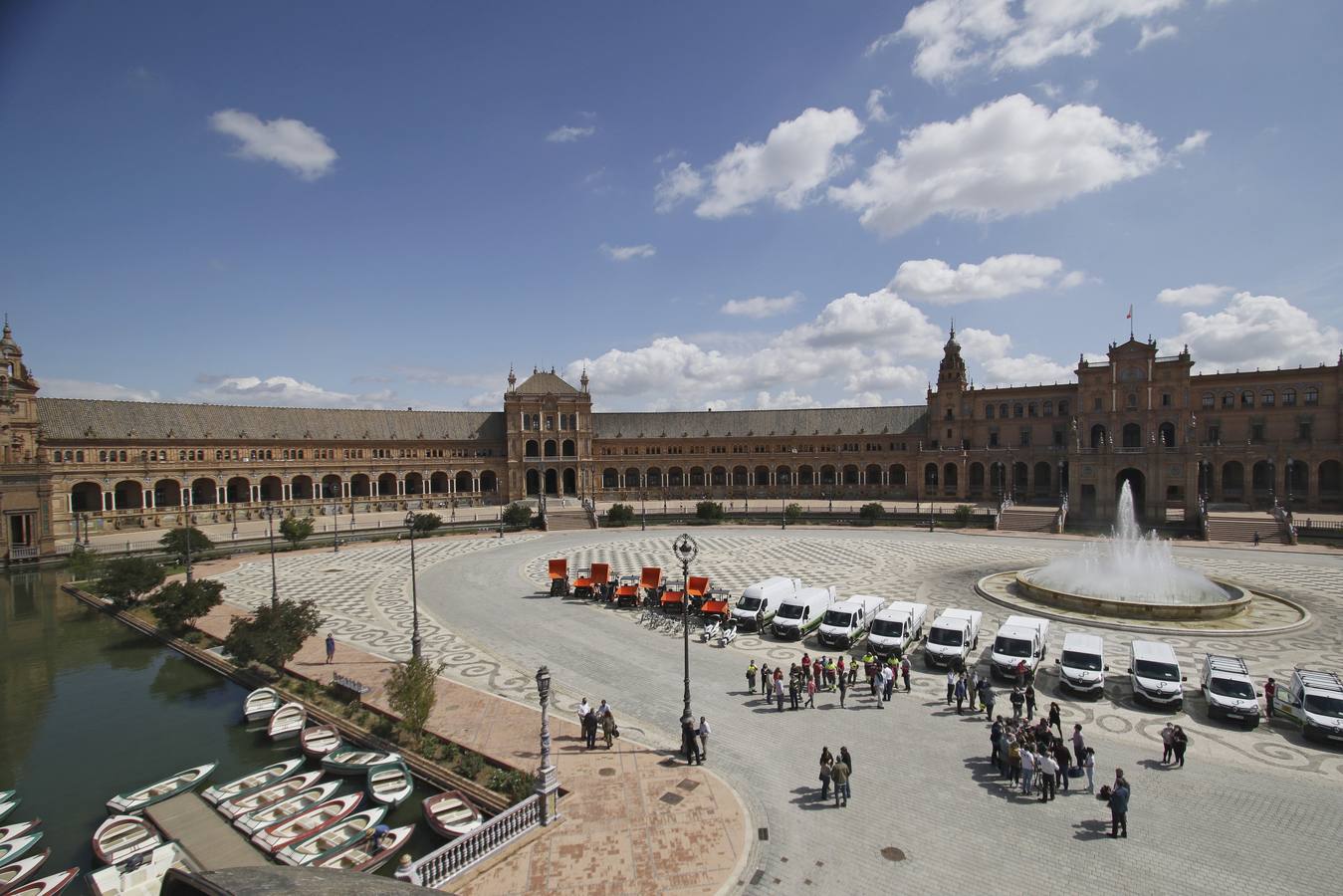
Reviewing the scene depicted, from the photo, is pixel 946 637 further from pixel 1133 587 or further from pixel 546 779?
pixel 546 779

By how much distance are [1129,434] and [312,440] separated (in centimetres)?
9019

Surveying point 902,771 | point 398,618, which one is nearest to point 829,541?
point 398,618

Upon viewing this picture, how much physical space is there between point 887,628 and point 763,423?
2632 inches

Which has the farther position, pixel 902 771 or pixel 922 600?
pixel 922 600

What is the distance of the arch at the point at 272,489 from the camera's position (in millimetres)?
75812

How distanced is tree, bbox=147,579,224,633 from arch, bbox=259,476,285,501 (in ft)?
162

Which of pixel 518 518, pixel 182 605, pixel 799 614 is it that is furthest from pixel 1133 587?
pixel 518 518

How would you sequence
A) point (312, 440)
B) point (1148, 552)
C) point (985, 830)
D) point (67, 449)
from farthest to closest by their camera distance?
1. point (312, 440)
2. point (67, 449)
3. point (1148, 552)
4. point (985, 830)

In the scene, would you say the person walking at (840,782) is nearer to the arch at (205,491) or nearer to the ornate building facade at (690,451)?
the ornate building facade at (690,451)

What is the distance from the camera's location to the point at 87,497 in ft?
218

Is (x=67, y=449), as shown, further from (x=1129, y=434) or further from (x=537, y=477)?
(x=1129, y=434)

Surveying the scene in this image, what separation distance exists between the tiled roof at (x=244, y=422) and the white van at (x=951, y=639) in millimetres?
72059

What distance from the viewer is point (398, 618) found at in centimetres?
3083

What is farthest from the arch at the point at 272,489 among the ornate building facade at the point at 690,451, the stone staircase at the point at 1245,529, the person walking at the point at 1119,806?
the stone staircase at the point at 1245,529
